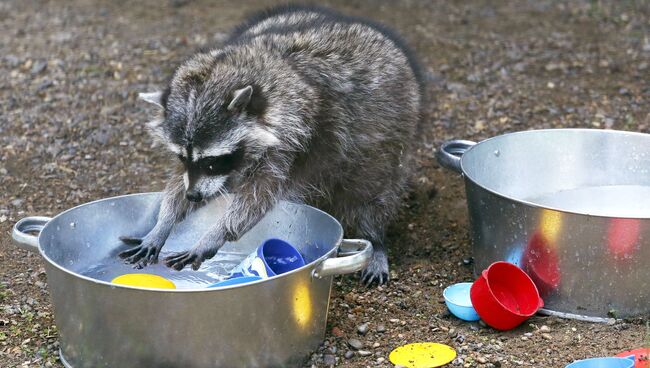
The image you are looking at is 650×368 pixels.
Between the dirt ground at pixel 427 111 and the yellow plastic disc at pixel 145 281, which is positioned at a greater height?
the yellow plastic disc at pixel 145 281

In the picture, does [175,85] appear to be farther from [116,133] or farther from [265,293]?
[116,133]

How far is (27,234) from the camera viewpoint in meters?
3.26

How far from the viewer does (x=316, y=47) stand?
4004 millimetres

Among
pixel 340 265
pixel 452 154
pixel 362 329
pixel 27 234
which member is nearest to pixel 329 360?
pixel 362 329

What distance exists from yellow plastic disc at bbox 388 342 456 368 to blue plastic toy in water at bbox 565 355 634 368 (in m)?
0.42

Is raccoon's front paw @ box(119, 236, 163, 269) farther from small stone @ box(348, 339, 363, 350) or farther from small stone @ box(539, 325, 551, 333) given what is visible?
small stone @ box(539, 325, 551, 333)

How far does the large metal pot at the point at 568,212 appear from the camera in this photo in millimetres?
3285

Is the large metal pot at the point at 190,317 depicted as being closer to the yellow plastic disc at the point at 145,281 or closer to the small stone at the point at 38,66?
the yellow plastic disc at the point at 145,281

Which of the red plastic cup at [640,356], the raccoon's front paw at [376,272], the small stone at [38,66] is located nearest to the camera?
the red plastic cup at [640,356]

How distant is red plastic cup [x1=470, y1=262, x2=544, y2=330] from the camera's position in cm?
334

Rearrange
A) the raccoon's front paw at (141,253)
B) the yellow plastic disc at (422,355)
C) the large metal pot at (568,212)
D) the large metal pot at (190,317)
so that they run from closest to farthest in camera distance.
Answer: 1. the large metal pot at (190,317)
2. the yellow plastic disc at (422,355)
3. the large metal pot at (568,212)
4. the raccoon's front paw at (141,253)

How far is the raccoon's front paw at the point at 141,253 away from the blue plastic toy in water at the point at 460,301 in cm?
117

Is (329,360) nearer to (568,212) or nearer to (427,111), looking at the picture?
(568,212)

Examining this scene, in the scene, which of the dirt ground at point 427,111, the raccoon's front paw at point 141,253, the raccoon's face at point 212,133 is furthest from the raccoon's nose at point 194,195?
the dirt ground at point 427,111
